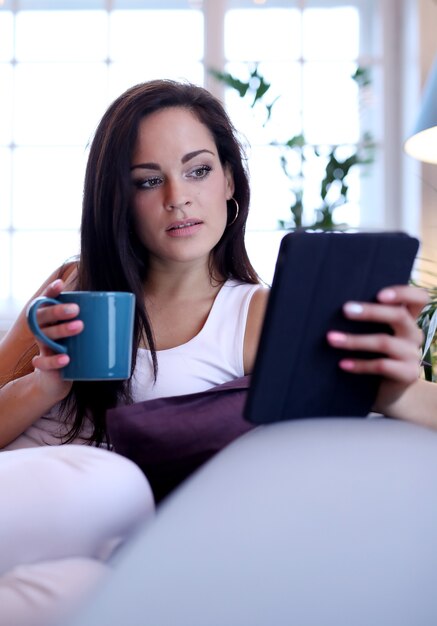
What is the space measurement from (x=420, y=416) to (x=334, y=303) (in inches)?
9.0

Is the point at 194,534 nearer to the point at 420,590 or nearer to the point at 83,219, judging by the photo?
the point at 420,590

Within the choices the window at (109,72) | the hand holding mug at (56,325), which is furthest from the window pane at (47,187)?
the hand holding mug at (56,325)

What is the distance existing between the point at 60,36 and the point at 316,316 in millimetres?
3275

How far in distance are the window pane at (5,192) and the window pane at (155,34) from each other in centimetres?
68

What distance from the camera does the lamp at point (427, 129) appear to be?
2158 millimetres

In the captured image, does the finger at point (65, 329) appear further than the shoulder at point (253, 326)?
No

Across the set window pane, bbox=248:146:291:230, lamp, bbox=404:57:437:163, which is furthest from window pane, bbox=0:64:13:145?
lamp, bbox=404:57:437:163

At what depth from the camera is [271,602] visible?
0.61m

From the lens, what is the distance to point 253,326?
150cm

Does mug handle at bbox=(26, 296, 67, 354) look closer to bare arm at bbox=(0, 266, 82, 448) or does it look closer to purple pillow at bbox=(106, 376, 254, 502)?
bare arm at bbox=(0, 266, 82, 448)

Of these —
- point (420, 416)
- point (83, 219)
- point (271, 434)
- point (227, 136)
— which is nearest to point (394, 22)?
point (227, 136)

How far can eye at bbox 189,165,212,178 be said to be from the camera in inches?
59.1

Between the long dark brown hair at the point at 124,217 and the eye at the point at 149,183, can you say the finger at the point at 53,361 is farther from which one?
the eye at the point at 149,183

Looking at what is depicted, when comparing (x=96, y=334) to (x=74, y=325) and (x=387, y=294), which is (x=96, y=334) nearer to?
(x=74, y=325)
